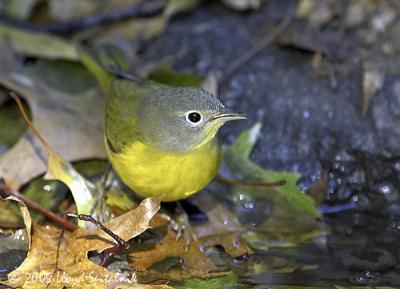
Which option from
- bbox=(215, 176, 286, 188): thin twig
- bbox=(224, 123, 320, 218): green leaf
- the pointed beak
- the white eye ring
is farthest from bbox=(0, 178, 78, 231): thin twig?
bbox=(224, 123, 320, 218): green leaf

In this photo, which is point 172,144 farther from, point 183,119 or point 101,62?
point 101,62

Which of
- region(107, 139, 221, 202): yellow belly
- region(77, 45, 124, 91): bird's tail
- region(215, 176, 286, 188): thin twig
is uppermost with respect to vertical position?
region(77, 45, 124, 91): bird's tail

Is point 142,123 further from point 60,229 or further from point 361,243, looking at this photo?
point 361,243

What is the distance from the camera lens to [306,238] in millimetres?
5465

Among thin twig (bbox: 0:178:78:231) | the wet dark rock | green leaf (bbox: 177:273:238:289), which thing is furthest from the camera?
the wet dark rock

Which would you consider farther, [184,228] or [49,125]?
[49,125]

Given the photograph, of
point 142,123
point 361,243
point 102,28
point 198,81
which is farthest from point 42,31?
point 361,243

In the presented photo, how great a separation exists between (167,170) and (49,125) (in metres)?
1.47

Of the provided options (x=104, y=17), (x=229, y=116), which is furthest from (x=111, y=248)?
(x=104, y=17)

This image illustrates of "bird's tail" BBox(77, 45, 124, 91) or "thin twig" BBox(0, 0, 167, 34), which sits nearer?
"bird's tail" BBox(77, 45, 124, 91)

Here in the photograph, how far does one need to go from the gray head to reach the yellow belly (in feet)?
0.20

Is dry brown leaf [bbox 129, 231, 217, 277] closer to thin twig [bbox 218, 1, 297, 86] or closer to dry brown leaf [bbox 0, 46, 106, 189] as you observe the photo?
dry brown leaf [bbox 0, 46, 106, 189]

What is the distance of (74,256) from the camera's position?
4723 mm

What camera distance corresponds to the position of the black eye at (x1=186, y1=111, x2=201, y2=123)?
16.0 feet
